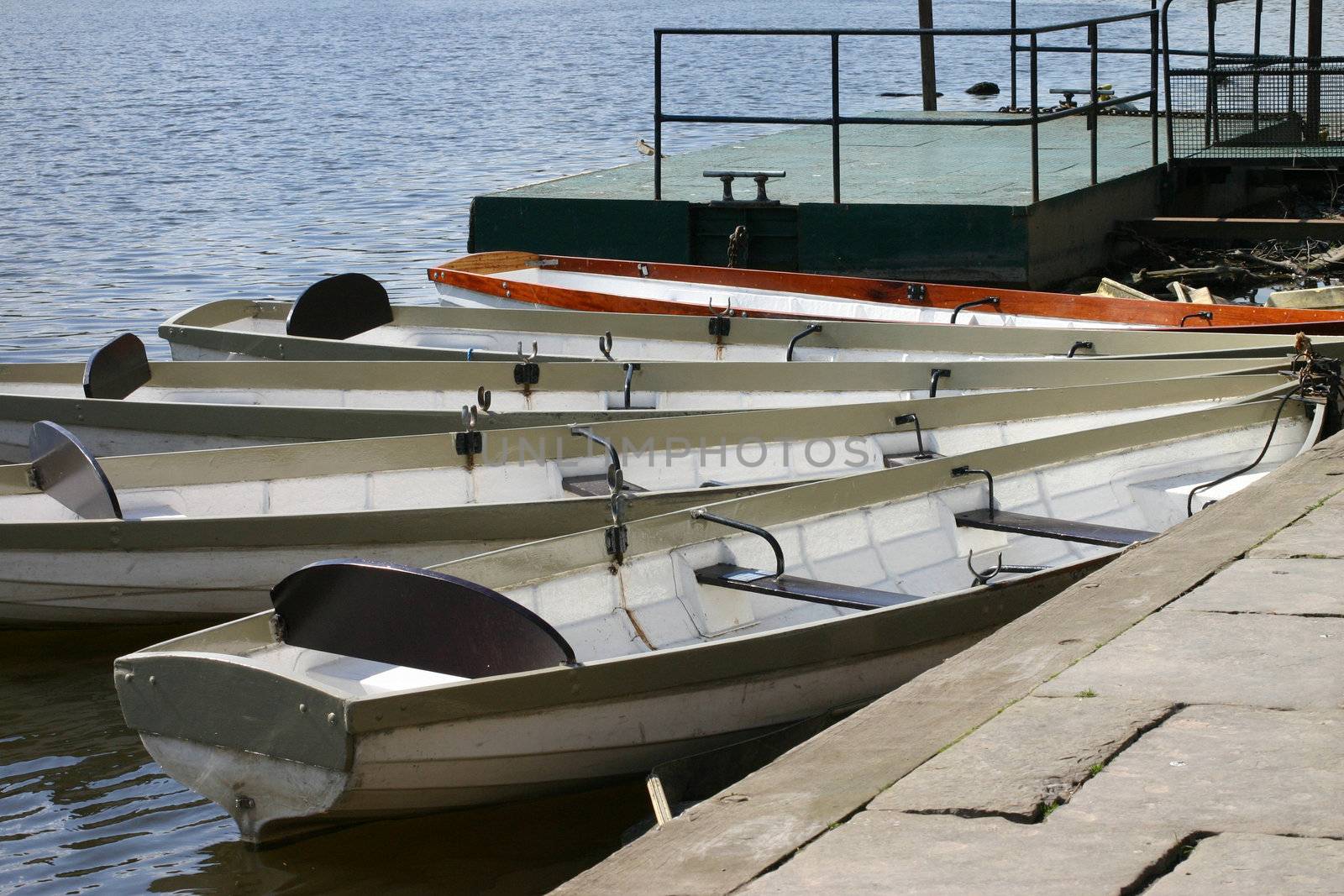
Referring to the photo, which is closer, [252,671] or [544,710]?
[252,671]

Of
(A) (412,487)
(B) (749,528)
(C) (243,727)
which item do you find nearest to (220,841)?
(C) (243,727)

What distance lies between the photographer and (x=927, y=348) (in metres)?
9.39

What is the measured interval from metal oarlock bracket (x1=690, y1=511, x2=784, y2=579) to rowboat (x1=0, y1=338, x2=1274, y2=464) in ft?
7.40

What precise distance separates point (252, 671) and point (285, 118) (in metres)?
33.2

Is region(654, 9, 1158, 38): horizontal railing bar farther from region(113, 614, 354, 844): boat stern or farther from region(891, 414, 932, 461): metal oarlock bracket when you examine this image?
region(113, 614, 354, 844): boat stern

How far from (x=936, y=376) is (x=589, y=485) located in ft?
6.82

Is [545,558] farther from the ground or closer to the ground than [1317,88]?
closer to the ground

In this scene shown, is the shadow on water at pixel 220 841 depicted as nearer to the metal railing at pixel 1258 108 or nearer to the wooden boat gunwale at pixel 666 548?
the wooden boat gunwale at pixel 666 548

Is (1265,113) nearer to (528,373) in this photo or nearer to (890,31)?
(890,31)

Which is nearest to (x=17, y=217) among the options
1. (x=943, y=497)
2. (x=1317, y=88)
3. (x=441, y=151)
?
(x=441, y=151)

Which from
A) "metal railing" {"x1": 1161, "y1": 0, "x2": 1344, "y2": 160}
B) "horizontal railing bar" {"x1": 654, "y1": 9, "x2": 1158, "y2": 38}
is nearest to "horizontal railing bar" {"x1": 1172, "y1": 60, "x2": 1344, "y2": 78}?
"metal railing" {"x1": 1161, "y1": 0, "x2": 1344, "y2": 160}

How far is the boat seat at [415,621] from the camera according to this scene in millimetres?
4578

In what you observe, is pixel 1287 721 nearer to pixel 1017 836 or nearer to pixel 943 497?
pixel 1017 836

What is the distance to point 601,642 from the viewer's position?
18.2 feet
